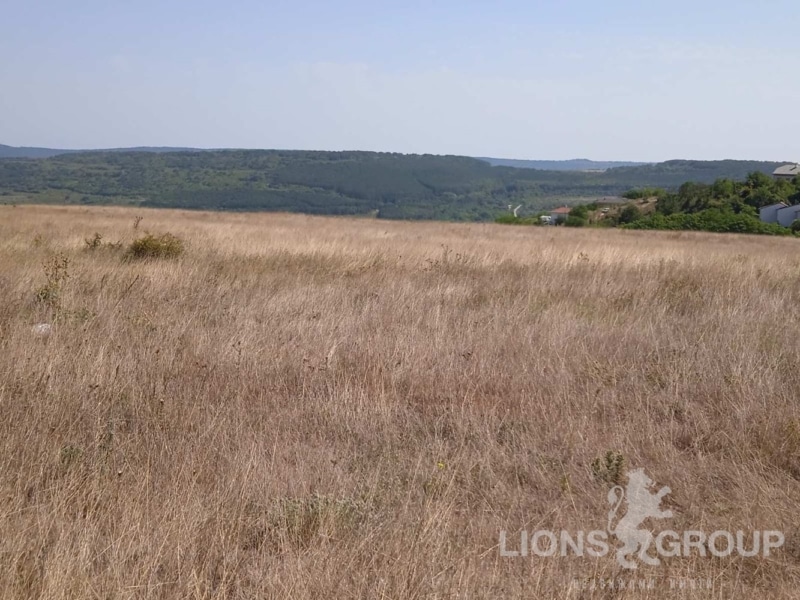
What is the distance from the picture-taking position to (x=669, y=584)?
2613 millimetres

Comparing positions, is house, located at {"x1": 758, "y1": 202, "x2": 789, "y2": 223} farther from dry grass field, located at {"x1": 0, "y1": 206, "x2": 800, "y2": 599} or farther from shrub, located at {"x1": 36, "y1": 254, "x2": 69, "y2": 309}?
shrub, located at {"x1": 36, "y1": 254, "x2": 69, "y2": 309}

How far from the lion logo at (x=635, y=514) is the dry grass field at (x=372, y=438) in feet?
0.16

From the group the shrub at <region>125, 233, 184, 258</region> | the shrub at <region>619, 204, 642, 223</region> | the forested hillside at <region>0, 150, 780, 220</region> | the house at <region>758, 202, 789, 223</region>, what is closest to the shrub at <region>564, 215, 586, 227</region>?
the shrub at <region>619, 204, 642, 223</region>

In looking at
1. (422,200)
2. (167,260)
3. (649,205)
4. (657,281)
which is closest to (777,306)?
(657,281)

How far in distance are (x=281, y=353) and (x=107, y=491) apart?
7.24ft

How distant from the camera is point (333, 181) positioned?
131000 mm

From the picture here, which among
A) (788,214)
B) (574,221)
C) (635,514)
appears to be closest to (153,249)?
(635,514)

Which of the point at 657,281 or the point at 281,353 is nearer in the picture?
the point at 281,353

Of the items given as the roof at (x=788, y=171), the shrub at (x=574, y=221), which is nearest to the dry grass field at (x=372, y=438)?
the shrub at (x=574, y=221)

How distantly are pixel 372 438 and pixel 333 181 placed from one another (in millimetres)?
129862

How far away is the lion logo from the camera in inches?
111

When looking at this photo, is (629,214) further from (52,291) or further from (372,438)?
(372,438)

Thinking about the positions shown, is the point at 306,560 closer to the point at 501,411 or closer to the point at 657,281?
the point at 501,411

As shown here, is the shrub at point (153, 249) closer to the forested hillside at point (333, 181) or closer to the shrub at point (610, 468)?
the shrub at point (610, 468)
